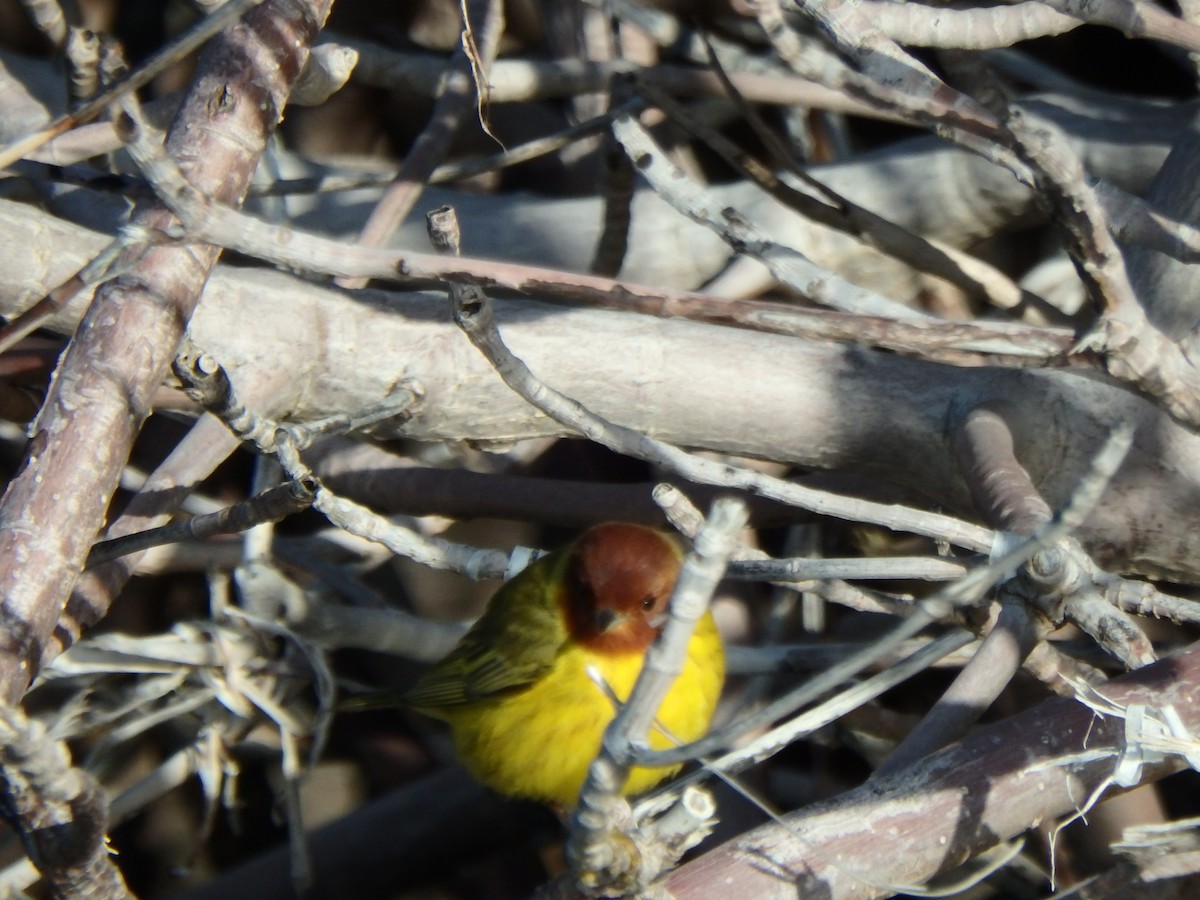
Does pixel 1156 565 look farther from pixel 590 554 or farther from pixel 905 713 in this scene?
pixel 590 554

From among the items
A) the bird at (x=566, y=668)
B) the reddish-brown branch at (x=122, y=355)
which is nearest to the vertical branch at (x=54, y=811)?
the reddish-brown branch at (x=122, y=355)

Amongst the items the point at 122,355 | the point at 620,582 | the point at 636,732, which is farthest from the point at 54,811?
the point at 620,582

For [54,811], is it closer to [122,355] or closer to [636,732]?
[122,355]

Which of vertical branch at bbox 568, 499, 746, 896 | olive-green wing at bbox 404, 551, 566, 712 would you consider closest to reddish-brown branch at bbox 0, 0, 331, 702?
vertical branch at bbox 568, 499, 746, 896

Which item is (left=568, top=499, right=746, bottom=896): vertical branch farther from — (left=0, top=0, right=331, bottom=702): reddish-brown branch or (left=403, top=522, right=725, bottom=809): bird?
(left=403, top=522, right=725, bottom=809): bird

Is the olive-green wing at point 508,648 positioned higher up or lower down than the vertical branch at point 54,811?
lower down

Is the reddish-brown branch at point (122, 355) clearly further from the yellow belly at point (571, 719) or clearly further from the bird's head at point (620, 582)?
the yellow belly at point (571, 719)

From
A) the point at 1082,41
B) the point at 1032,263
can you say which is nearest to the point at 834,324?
the point at 1032,263
